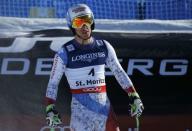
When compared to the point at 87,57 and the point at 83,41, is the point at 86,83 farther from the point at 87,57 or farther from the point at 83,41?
the point at 83,41

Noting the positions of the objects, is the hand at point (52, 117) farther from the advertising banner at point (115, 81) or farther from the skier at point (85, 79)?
the advertising banner at point (115, 81)

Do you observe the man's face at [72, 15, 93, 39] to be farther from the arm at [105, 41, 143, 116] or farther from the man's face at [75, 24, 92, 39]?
the arm at [105, 41, 143, 116]

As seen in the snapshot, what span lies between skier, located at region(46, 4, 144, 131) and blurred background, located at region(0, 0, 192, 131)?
1.30 metres

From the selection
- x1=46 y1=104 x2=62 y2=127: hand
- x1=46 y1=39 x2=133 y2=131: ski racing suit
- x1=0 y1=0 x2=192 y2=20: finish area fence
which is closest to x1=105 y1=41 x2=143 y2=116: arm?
x1=46 y1=39 x2=133 y2=131: ski racing suit

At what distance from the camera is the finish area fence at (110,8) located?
927 centimetres

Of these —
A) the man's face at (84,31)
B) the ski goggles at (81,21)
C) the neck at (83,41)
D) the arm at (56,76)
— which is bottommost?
the arm at (56,76)

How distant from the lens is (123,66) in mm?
7418

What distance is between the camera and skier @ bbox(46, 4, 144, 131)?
5.93 meters

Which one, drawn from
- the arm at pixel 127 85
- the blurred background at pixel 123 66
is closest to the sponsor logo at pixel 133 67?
the blurred background at pixel 123 66

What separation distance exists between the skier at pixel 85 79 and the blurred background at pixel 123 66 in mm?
1305

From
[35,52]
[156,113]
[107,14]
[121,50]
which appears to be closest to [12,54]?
[35,52]

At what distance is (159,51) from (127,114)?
2.56 feet

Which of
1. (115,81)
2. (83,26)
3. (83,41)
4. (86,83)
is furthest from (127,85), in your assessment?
(115,81)

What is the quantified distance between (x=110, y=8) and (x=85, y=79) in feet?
11.8
